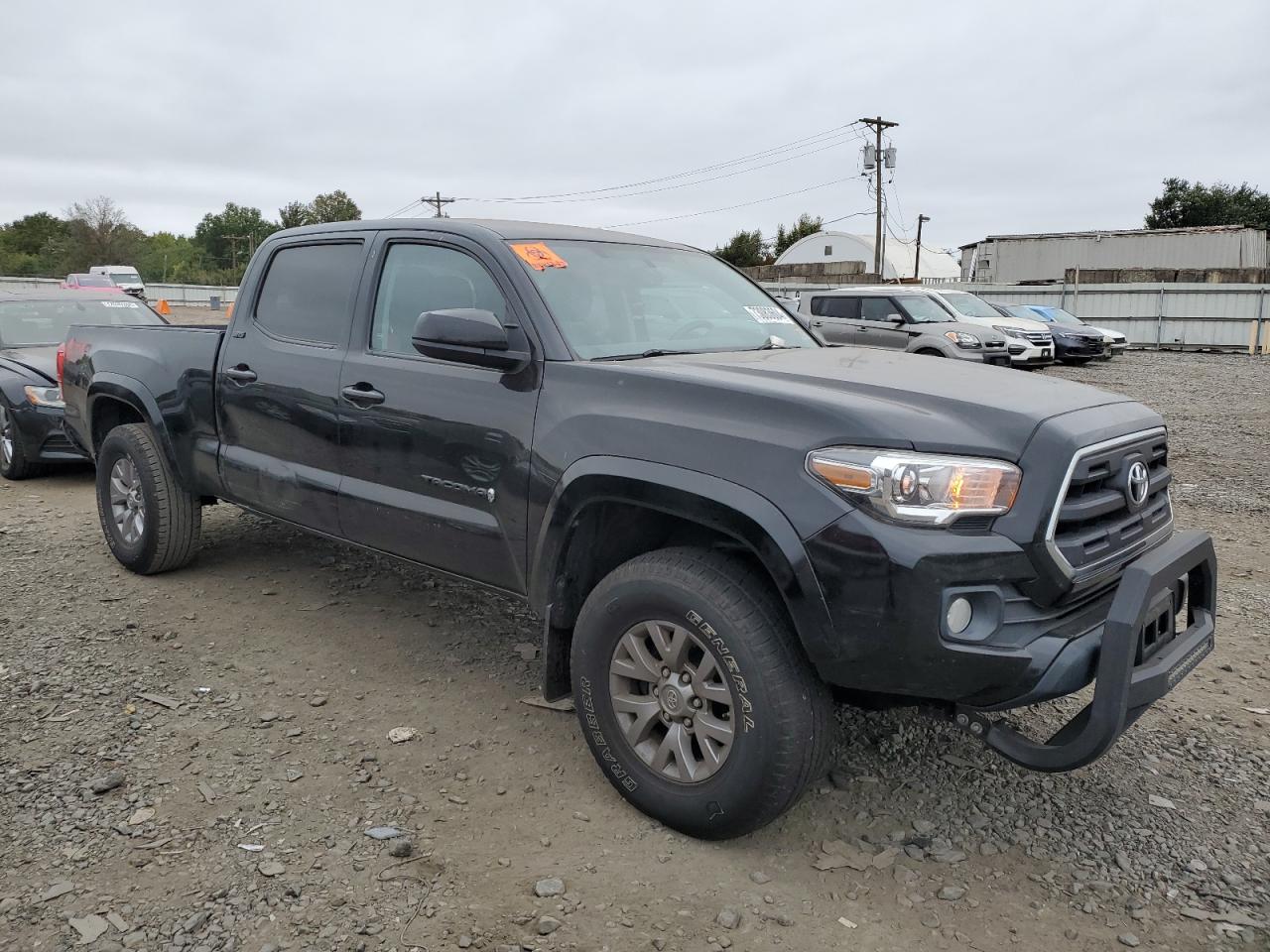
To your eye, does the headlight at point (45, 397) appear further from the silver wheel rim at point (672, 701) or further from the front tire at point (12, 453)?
the silver wheel rim at point (672, 701)

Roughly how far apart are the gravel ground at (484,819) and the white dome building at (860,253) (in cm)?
5746

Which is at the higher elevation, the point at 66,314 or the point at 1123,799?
the point at 66,314

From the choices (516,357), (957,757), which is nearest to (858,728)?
(957,757)

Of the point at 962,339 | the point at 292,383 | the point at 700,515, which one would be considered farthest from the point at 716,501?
the point at 962,339

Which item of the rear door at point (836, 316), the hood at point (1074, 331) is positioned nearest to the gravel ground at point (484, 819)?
the rear door at point (836, 316)

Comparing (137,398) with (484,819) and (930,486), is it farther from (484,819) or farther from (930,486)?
(930,486)

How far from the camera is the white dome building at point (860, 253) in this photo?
2367 inches

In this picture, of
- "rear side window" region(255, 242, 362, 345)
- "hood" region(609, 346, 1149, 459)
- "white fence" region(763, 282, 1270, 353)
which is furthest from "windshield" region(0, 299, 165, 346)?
"white fence" region(763, 282, 1270, 353)

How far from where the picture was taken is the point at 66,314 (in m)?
8.81

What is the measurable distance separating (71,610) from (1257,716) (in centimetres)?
521

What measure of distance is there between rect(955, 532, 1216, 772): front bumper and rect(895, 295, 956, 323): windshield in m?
13.3

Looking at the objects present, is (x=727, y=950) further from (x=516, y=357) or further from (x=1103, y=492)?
(x=516, y=357)

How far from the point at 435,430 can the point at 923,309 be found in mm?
13693

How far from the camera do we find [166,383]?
493 cm
